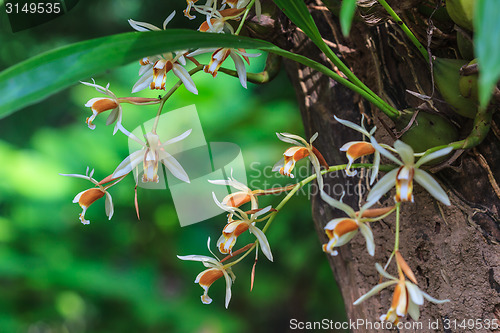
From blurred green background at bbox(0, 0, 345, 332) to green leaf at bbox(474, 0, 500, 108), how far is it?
3.73 ft

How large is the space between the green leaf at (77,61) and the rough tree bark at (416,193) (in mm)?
273

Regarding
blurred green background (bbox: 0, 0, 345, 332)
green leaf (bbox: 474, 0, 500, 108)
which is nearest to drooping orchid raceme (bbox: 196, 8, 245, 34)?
green leaf (bbox: 474, 0, 500, 108)

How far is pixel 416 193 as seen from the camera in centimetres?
64

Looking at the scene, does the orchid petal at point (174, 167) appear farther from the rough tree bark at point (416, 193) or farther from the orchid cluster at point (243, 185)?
the rough tree bark at point (416, 193)

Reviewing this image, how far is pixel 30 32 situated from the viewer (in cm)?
163

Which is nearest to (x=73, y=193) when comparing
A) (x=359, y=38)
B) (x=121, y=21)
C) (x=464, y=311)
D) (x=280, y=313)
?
(x=121, y=21)

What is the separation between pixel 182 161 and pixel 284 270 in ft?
2.58

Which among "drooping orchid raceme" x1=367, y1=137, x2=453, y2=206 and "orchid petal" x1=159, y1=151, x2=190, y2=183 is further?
"orchid petal" x1=159, y1=151, x2=190, y2=183

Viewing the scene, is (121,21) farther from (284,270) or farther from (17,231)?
(284,270)

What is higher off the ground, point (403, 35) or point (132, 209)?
point (403, 35)

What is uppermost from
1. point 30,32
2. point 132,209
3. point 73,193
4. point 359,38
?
point 359,38

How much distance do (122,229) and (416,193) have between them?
1.15m

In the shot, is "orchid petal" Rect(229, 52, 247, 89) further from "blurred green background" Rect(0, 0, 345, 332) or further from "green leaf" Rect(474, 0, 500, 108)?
"blurred green background" Rect(0, 0, 345, 332)

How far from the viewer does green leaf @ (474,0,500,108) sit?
230mm
